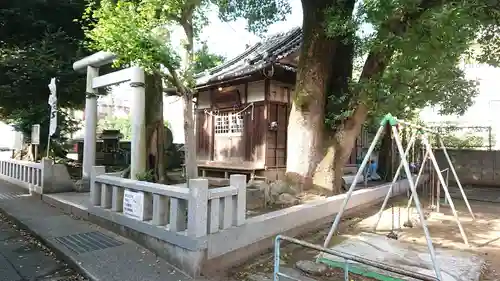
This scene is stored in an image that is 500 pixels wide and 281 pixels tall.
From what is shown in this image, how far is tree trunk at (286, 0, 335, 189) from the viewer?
28.8ft

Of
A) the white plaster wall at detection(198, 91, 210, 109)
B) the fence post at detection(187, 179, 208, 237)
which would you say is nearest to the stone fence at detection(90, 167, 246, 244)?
the fence post at detection(187, 179, 208, 237)

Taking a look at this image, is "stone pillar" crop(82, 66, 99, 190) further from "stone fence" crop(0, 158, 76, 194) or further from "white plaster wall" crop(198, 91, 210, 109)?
"white plaster wall" crop(198, 91, 210, 109)

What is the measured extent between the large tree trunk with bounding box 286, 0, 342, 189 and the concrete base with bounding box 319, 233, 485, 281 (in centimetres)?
255

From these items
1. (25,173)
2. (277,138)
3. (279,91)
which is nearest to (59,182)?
(25,173)

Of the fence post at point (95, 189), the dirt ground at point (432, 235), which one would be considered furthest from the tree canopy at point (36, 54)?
the dirt ground at point (432, 235)

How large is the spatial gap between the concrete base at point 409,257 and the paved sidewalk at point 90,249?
8.76ft

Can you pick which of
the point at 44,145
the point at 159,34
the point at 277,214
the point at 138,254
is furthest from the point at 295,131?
the point at 44,145

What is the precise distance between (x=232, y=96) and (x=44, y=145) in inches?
280

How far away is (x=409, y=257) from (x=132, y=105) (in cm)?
644

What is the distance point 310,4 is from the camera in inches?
354

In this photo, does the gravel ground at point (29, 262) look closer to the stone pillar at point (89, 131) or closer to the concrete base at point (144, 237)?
the concrete base at point (144, 237)

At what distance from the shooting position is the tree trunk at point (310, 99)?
28.8 feet

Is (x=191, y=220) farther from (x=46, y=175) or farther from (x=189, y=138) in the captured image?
(x=46, y=175)

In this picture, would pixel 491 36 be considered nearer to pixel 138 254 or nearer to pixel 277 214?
pixel 277 214
